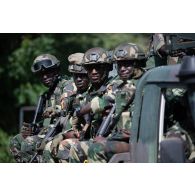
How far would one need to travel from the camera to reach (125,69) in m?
7.55

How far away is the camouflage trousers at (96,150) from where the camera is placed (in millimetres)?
5883

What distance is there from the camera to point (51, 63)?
33.8 ft

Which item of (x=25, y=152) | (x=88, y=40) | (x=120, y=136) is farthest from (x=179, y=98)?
(x=88, y=40)

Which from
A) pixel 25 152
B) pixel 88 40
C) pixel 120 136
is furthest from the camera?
pixel 88 40

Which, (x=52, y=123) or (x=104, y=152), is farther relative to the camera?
(x=52, y=123)

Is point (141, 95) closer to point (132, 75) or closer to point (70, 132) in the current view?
point (132, 75)

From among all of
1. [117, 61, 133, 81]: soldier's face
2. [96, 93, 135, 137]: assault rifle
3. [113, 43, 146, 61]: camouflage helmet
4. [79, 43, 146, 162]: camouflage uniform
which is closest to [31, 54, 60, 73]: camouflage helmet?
[79, 43, 146, 162]: camouflage uniform

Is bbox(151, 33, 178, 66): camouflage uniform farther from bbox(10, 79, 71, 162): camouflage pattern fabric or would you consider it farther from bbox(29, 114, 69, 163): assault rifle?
bbox(10, 79, 71, 162): camouflage pattern fabric

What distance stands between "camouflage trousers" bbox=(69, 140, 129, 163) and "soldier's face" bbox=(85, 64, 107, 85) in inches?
53.6

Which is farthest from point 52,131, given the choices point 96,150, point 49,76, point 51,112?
point 96,150

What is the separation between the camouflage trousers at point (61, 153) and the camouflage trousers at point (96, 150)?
0.66 meters

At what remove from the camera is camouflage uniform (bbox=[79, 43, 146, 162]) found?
19.6 ft

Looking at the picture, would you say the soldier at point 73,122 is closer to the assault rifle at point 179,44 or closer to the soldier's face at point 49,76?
the soldier's face at point 49,76

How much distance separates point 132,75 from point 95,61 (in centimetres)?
111
